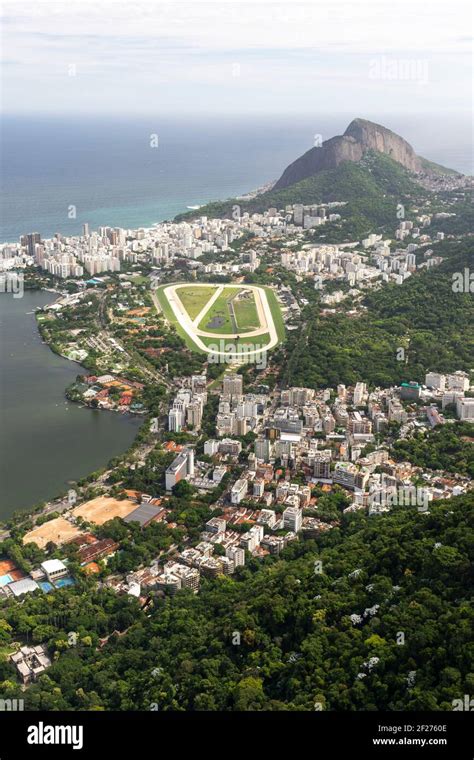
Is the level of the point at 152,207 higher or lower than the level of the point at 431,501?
higher

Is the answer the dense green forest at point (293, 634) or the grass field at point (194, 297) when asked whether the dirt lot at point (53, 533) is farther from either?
the grass field at point (194, 297)

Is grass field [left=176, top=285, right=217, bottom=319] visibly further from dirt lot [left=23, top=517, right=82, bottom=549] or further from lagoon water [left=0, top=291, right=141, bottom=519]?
dirt lot [left=23, top=517, right=82, bottom=549]

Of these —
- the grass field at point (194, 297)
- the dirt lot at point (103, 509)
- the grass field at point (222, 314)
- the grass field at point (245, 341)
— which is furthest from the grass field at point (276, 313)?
the dirt lot at point (103, 509)

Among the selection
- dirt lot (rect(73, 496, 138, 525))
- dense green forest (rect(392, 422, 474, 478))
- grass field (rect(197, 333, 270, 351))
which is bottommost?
dirt lot (rect(73, 496, 138, 525))

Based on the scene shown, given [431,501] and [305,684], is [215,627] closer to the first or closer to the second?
[305,684]

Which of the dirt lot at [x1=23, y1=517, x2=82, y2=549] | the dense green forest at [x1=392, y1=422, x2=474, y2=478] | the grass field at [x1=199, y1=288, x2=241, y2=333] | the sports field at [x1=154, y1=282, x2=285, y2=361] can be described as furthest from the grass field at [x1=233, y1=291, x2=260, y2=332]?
the dirt lot at [x1=23, y1=517, x2=82, y2=549]
